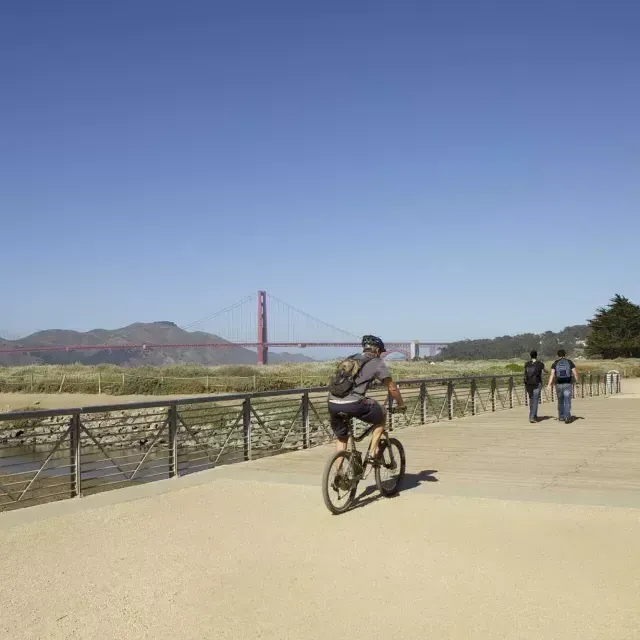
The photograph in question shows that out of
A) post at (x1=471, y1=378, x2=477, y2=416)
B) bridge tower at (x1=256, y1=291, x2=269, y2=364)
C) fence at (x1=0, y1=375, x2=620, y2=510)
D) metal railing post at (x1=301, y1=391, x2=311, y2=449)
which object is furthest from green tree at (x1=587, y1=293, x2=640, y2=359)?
metal railing post at (x1=301, y1=391, x2=311, y2=449)

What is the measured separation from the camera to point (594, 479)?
9.78 metres

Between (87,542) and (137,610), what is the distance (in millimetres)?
1943

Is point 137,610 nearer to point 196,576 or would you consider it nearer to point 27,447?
point 196,576

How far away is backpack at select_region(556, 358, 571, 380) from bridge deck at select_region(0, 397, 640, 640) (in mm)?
7839

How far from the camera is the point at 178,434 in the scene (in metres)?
10.4

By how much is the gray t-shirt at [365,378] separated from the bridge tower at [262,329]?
83.1 meters

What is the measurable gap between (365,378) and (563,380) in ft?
37.3

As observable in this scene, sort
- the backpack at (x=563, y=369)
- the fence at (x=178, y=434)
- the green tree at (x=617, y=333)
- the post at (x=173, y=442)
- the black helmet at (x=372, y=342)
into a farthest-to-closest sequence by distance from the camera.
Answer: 1. the green tree at (x=617, y=333)
2. the backpack at (x=563, y=369)
3. the post at (x=173, y=442)
4. the fence at (x=178, y=434)
5. the black helmet at (x=372, y=342)

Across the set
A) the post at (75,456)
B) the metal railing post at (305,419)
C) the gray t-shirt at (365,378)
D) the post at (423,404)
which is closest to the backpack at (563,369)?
the post at (423,404)

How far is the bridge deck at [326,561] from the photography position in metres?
4.63

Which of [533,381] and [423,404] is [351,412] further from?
[533,381]

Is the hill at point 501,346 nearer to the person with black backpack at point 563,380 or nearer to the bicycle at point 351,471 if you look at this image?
the person with black backpack at point 563,380

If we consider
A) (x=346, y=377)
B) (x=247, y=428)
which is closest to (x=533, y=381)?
(x=247, y=428)

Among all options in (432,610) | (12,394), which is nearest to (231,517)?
(432,610)
